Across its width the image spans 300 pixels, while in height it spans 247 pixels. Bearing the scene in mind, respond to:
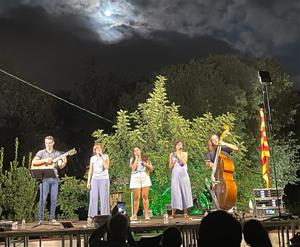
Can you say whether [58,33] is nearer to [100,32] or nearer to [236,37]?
[100,32]

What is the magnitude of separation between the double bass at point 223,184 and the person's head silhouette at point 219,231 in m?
6.26

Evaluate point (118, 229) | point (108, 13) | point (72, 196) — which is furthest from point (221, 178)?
point (108, 13)

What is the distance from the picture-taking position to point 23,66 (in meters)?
28.5

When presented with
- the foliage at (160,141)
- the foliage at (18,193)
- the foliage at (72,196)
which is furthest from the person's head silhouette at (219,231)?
the foliage at (72,196)

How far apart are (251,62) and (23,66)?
13.1 meters

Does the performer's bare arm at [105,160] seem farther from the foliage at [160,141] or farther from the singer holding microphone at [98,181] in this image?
the foliage at [160,141]

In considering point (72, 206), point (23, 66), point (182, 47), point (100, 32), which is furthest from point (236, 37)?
point (72, 206)

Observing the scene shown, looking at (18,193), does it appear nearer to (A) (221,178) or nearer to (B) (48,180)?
(B) (48,180)

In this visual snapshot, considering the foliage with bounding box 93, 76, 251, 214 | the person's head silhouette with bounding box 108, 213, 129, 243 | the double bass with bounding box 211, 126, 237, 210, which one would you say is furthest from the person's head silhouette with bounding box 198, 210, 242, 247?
the foliage with bounding box 93, 76, 251, 214

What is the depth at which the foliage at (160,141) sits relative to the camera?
43.6 feet

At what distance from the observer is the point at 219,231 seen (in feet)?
8.40

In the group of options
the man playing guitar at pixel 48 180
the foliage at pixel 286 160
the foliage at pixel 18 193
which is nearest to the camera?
the man playing guitar at pixel 48 180

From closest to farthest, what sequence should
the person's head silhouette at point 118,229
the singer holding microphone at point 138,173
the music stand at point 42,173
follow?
the person's head silhouette at point 118,229, the music stand at point 42,173, the singer holding microphone at point 138,173

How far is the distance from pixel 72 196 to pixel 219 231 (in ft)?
44.7
